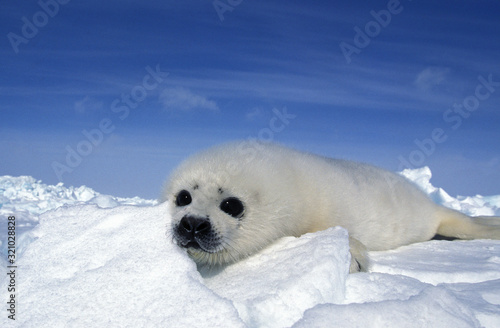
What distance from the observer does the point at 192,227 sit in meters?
2.95

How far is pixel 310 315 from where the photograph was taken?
2.17m

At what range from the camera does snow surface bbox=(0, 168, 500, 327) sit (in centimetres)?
224

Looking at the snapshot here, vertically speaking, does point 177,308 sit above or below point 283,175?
below

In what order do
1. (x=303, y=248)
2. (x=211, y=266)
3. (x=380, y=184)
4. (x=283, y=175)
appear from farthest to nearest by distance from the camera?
(x=380, y=184) → (x=283, y=175) → (x=211, y=266) → (x=303, y=248)

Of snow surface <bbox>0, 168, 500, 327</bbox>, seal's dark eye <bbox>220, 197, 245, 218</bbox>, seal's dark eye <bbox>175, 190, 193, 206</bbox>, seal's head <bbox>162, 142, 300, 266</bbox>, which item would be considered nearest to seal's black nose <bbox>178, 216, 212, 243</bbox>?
seal's head <bbox>162, 142, 300, 266</bbox>

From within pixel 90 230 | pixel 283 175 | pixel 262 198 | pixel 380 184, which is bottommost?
pixel 90 230

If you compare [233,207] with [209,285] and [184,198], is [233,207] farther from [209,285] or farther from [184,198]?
[209,285]

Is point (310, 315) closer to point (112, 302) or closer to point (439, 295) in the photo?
point (439, 295)

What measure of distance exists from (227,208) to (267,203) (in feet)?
1.05

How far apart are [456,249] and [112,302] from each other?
3.41 meters

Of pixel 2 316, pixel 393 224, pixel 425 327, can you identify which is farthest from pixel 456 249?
Result: pixel 2 316

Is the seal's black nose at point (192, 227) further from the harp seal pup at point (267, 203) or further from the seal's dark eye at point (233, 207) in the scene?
the seal's dark eye at point (233, 207)

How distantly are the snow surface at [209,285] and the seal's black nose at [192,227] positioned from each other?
121 millimetres

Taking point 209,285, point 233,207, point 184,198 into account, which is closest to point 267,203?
point 233,207
